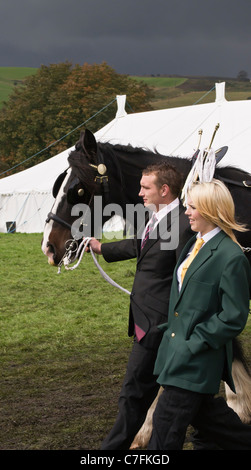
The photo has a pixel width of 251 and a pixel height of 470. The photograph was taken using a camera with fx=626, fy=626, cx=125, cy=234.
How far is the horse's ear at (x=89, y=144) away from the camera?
14.5ft

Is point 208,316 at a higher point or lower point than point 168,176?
lower

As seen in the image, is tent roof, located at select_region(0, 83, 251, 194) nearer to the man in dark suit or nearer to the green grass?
the green grass

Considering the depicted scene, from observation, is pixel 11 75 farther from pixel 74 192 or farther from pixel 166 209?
pixel 166 209

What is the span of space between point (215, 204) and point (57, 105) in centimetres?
4337

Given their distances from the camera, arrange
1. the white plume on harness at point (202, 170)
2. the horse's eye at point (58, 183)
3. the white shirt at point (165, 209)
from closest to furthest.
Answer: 1. the white plume on harness at point (202, 170)
2. the white shirt at point (165, 209)
3. the horse's eye at point (58, 183)

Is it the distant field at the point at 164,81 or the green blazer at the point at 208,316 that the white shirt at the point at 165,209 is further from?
the distant field at the point at 164,81

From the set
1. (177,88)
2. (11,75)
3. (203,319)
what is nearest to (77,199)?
(203,319)

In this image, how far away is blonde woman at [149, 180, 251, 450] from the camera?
9.37ft

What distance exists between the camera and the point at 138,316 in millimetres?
3621

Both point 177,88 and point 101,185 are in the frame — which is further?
point 177,88

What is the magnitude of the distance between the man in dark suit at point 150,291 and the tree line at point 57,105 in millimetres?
36917

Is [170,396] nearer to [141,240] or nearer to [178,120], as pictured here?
[141,240]

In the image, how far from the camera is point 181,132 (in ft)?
64.1

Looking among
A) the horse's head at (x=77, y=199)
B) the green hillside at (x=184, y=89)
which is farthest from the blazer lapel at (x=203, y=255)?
the green hillside at (x=184, y=89)
